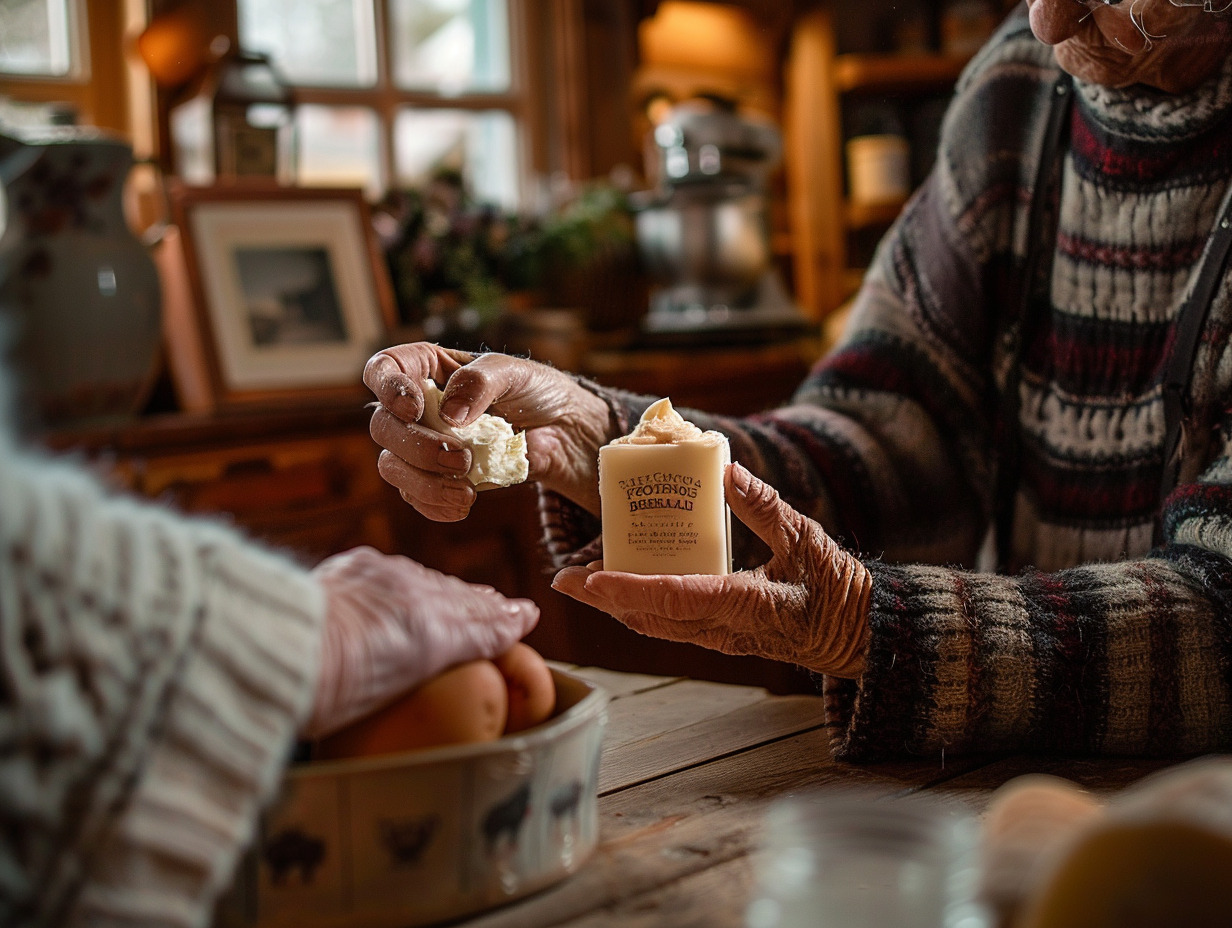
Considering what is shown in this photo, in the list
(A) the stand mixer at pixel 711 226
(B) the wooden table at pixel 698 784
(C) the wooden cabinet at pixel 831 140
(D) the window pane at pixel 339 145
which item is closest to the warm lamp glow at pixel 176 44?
(D) the window pane at pixel 339 145

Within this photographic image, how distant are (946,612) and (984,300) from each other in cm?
61

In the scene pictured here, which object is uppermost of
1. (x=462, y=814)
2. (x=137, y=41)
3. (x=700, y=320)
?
(x=137, y=41)

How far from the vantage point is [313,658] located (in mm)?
569

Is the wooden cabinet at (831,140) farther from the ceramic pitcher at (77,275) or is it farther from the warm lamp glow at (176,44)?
the ceramic pitcher at (77,275)

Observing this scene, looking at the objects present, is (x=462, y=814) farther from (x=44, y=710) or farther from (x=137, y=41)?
(x=137, y=41)

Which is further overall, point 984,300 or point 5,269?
point 5,269

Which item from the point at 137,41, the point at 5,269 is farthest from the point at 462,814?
the point at 137,41

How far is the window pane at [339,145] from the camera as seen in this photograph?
113 inches

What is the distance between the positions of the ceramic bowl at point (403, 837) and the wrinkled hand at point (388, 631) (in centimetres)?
4

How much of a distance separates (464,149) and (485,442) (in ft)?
7.47

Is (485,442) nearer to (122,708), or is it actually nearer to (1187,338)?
(122,708)

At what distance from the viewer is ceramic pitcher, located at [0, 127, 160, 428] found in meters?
2.00

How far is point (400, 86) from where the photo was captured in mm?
2959

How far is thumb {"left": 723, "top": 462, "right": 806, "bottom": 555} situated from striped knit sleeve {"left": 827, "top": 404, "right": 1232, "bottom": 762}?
0.08 m
